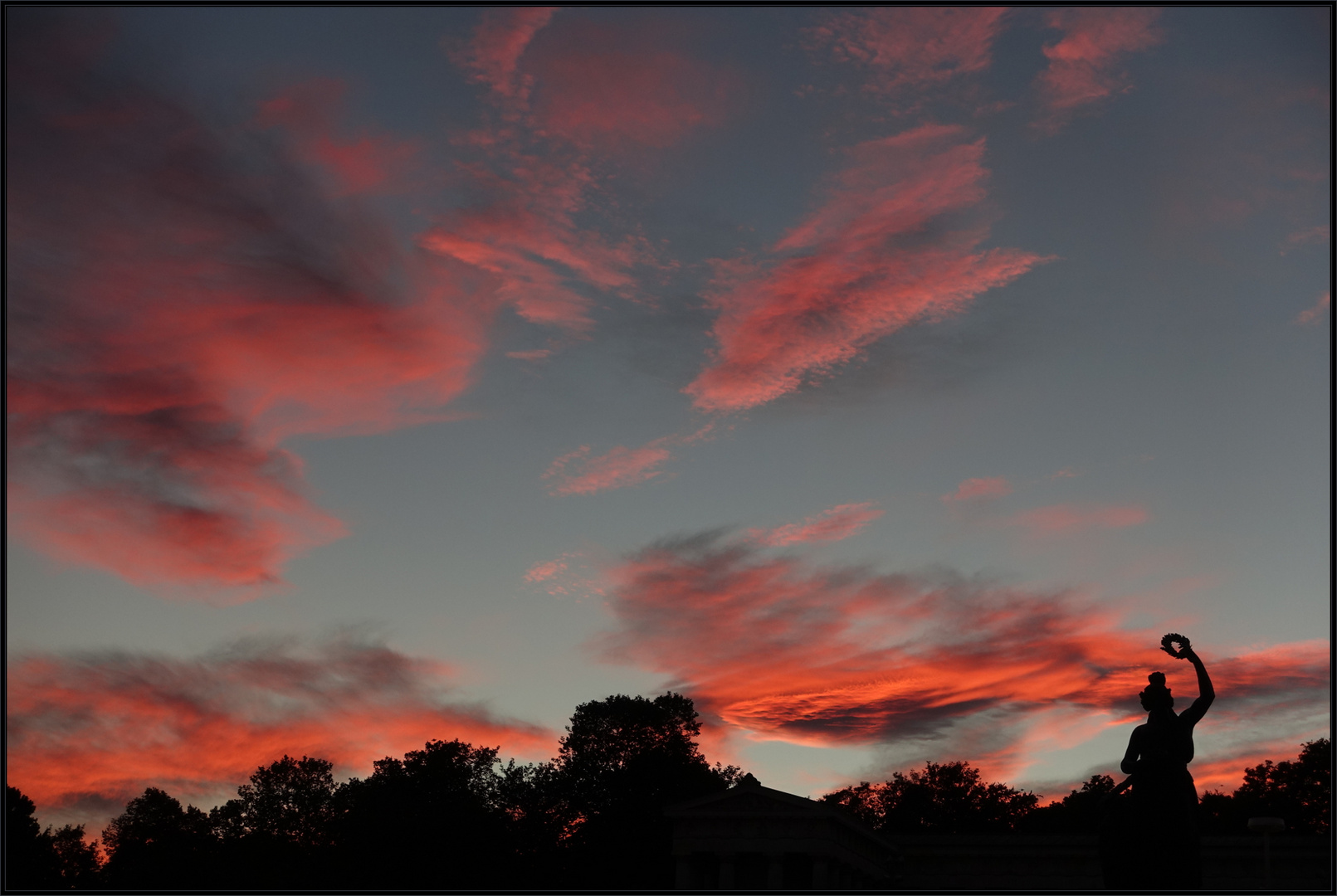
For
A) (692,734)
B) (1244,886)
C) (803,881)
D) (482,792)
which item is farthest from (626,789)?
(1244,886)

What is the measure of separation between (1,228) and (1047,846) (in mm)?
52294

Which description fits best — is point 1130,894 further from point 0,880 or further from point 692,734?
point 692,734

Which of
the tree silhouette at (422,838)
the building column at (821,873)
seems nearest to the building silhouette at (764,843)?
the building column at (821,873)

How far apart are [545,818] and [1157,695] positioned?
2941 inches

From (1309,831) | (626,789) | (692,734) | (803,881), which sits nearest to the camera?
(803,881)

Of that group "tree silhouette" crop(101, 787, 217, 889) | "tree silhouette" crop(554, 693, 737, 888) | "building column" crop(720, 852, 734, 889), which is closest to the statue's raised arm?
"building column" crop(720, 852, 734, 889)

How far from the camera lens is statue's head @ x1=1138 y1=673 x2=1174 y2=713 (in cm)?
2133

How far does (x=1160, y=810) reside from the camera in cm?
2045

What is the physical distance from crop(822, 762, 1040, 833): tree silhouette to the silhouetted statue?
3106 inches

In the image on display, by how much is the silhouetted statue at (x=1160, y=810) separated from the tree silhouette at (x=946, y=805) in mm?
78897

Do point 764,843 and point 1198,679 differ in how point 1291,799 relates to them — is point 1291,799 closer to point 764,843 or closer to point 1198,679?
point 764,843

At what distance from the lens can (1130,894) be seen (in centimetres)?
2008

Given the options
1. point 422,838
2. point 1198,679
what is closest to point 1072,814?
point 422,838

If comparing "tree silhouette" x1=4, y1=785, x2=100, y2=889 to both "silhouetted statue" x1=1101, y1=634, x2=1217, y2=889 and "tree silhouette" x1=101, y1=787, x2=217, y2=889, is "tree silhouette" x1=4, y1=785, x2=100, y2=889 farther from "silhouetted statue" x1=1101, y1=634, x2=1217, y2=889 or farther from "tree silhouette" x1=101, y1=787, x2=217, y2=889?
"silhouetted statue" x1=1101, y1=634, x2=1217, y2=889
